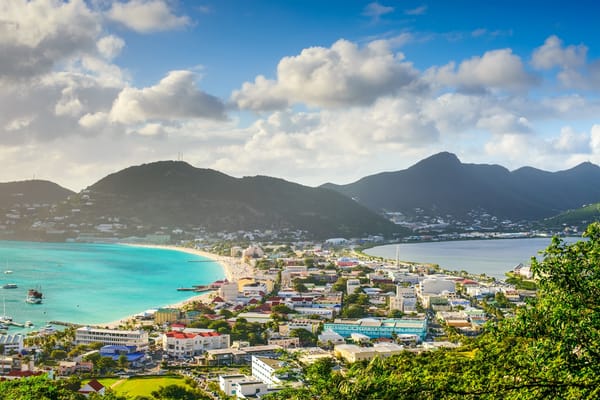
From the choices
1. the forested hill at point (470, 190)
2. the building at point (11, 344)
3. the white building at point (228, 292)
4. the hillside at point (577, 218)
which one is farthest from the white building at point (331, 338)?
the forested hill at point (470, 190)

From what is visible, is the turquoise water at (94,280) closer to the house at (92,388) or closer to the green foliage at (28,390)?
the house at (92,388)

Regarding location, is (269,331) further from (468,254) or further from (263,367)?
(468,254)

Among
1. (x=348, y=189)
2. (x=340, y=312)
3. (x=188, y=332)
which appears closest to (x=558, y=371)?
(x=188, y=332)

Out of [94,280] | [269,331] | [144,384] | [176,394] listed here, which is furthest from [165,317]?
[94,280]

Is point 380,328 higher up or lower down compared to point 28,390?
lower down

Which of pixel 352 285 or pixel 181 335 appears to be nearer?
pixel 181 335

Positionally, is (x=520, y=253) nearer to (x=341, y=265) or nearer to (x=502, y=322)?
(x=341, y=265)

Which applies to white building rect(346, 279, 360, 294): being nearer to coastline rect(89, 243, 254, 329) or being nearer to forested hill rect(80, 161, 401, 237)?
coastline rect(89, 243, 254, 329)
